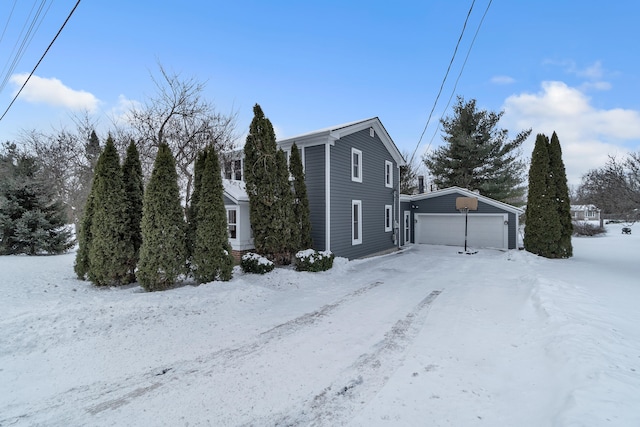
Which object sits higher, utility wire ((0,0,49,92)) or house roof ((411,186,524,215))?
utility wire ((0,0,49,92))

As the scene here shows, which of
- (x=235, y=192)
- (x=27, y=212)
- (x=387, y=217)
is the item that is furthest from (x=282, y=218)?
(x=27, y=212)

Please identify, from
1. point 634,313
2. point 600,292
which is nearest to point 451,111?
point 600,292

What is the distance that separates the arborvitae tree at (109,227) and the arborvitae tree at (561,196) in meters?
16.6

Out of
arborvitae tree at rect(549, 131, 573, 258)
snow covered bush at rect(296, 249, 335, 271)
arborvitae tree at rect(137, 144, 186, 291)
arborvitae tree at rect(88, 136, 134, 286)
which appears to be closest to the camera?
arborvitae tree at rect(137, 144, 186, 291)

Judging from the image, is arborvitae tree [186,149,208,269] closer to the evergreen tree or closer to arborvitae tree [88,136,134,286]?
arborvitae tree [88,136,134,286]

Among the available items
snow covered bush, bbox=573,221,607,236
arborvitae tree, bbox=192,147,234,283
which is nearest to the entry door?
arborvitae tree, bbox=192,147,234,283

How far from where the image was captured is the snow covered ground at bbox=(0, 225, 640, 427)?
288cm

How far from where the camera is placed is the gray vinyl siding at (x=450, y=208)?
54.6 ft

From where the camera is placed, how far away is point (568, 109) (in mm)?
12930

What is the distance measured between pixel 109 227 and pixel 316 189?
6840 mm

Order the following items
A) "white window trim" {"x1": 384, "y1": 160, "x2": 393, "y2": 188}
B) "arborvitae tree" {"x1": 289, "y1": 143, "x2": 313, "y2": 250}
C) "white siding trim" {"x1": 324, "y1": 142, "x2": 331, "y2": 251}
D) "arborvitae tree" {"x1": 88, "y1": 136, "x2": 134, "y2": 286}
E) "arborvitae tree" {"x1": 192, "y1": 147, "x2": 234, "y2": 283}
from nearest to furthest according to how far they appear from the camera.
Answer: "arborvitae tree" {"x1": 88, "y1": 136, "x2": 134, "y2": 286} → "arborvitae tree" {"x1": 192, "y1": 147, "x2": 234, "y2": 283} → "arborvitae tree" {"x1": 289, "y1": 143, "x2": 313, "y2": 250} → "white siding trim" {"x1": 324, "y1": 142, "x2": 331, "y2": 251} → "white window trim" {"x1": 384, "y1": 160, "x2": 393, "y2": 188}

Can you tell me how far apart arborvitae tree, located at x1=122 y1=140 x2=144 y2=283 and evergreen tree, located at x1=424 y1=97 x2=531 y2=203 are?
22.7 meters

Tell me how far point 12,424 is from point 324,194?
9.70 metres

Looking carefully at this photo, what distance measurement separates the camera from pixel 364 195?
13945 millimetres
